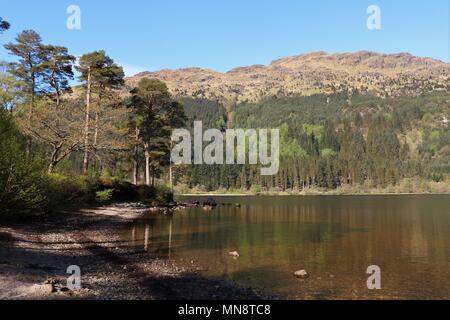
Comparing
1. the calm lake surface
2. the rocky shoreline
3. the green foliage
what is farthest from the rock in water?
the green foliage

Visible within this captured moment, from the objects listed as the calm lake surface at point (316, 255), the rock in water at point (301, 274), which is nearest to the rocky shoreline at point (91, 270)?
the calm lake surface at point (316, 255)

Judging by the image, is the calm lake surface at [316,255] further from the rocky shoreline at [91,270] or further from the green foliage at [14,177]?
the green foliage at [14,177]

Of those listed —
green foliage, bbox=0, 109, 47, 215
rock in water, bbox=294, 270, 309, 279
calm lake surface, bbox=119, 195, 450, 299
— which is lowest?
calm lake surface, bbox=119, 195, 450, 299

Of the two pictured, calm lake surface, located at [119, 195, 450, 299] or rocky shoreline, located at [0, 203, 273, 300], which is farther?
calm lake surface, located at [119, 195, 450, 299]

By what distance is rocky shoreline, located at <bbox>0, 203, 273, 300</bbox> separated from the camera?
45.2ft

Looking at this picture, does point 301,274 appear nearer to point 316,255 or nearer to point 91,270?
point 316,255

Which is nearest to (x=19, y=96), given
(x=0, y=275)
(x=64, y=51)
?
(x=64, y=51)

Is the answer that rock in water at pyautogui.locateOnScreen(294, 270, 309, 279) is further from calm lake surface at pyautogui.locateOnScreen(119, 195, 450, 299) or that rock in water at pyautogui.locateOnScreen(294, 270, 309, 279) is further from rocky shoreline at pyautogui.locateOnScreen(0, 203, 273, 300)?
rocky shoreline at pyautogui.locateOnScreen(0, 203, 273, 300)

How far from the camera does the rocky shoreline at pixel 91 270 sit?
1377 centimetres

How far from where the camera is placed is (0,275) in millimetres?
14828

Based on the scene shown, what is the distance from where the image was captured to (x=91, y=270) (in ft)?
59.5
